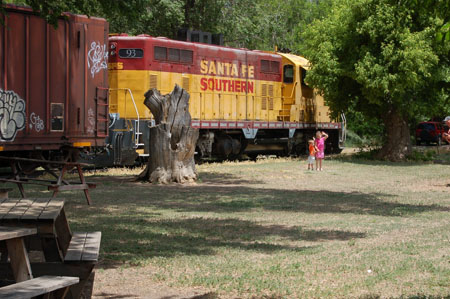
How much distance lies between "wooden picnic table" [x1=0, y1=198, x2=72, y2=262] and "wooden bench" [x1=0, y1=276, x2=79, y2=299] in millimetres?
652

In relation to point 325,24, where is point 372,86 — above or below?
below

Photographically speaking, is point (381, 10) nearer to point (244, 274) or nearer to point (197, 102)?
point (197, 102)

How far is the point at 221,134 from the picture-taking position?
26.3 metres

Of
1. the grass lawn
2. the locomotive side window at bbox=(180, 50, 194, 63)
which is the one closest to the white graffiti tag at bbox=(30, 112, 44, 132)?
the grass lawn

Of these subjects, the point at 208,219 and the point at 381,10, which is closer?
the point at 208,219

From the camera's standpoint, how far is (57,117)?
1656 centimetres

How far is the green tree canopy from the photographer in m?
25.3

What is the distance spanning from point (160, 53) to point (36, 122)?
7.91 m

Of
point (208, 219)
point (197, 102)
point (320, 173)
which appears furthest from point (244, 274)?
point (197, 102)

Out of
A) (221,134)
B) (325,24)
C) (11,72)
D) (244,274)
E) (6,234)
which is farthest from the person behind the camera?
(325,24)

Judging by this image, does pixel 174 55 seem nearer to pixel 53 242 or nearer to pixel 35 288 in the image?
pixel 53 242

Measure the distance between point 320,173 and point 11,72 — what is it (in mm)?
10464

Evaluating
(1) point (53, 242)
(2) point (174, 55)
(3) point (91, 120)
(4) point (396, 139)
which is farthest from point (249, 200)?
(4) point (396, 139)

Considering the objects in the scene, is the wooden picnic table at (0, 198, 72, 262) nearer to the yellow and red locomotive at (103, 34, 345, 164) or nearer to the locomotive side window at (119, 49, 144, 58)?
the yellow and red locomotive at (103, 34, 345, 164)
